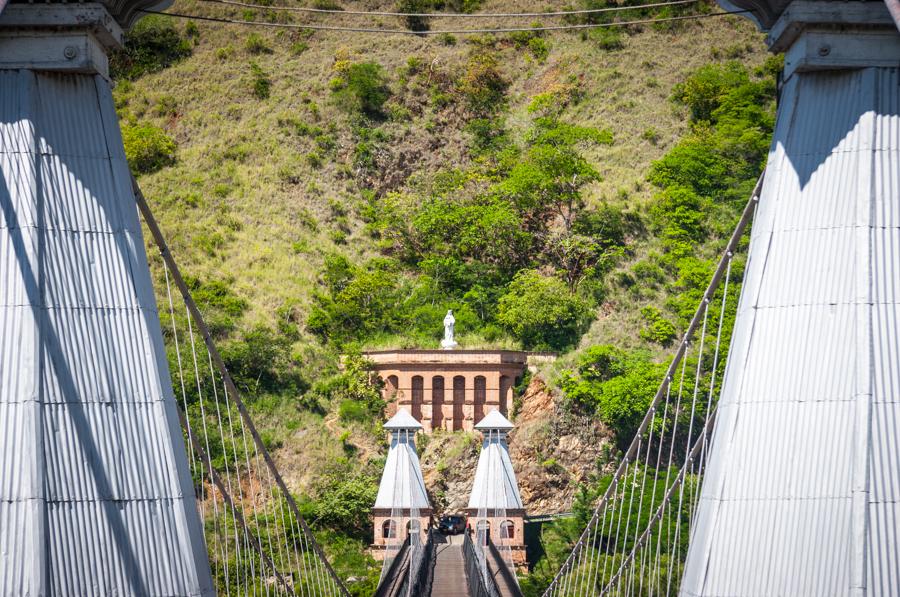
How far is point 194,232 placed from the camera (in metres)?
47.0

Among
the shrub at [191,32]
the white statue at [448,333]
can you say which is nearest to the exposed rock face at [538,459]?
the white statue at [448,333]

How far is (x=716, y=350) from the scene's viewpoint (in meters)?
8.23

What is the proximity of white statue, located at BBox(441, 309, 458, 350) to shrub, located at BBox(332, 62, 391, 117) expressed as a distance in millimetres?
19392

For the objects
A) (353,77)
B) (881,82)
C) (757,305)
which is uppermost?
(353,77)

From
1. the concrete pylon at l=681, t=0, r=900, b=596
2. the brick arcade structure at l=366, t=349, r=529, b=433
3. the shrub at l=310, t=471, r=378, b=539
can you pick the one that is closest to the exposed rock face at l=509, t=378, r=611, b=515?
the brick arcade structure at l=366, t=349, r=529, b=433

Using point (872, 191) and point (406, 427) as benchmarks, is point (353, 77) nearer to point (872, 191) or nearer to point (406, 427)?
point (406, 427)

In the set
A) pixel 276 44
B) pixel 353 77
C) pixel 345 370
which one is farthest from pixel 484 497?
pixel 276 44

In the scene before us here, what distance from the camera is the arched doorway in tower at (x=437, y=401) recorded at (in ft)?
131

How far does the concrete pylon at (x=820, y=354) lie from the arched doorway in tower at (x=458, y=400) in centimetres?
3162

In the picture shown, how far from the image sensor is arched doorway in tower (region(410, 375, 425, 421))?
4000 centimetres

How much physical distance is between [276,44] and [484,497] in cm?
3889

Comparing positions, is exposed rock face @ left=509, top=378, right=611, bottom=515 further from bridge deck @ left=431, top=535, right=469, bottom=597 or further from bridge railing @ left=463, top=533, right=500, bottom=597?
bridge railing @ left=463, top=533, right=500, bottom=597

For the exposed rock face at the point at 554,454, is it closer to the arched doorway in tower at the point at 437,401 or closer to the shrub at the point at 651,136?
the arched doorway in tower at the point at 437,401

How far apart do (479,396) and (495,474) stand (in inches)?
394
